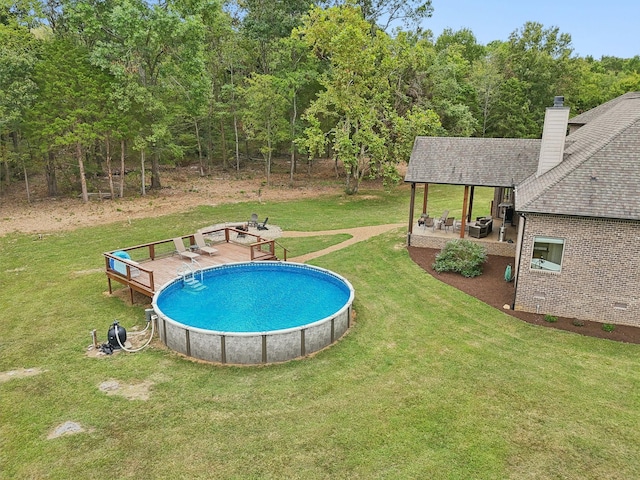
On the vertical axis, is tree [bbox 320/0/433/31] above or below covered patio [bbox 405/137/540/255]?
above

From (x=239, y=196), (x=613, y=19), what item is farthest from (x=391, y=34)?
(x=613, y=19)

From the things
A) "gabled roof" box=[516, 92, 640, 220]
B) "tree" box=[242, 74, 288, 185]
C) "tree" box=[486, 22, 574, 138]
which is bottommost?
"gabled roof" box=[516, 92, 640, 220]

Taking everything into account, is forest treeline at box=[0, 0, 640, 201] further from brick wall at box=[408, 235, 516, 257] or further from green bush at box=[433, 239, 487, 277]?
green bush at box=[433, 239, 487, 277]

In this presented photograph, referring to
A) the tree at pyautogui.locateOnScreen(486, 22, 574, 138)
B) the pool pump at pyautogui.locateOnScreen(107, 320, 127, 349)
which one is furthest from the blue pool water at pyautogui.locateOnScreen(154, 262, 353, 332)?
the tree at pyautogui.locateOnScreen(486, 22, 574, 138)

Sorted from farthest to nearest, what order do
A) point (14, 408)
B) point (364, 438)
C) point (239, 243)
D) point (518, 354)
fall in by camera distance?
point (239, 243) → point (518, 354) → point (14, 408) → point (364, 438)

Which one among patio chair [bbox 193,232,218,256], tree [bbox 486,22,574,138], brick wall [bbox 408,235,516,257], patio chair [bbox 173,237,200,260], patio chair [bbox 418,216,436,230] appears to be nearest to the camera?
patio chair [bbox 173,237,200,260]

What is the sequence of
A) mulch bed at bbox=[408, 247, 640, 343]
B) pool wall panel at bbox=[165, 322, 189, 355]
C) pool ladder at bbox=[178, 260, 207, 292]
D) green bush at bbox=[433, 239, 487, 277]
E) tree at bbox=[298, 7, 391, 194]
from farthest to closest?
tree at bbox=[298, 7, 391, 194], green bush at bbox=[433, 239, 487, 277], pool ladder at bbox=[178, 260, 207, 292], mulch bed at bbox=[408, 247, 640, 343], pool wall panel at bbox=[165, 322, 189, 355]

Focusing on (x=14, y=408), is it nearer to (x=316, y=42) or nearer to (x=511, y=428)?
(x=511, y=428)
